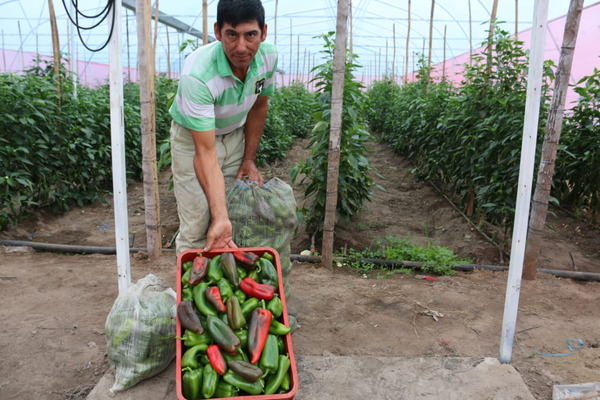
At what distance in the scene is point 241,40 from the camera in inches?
89.9

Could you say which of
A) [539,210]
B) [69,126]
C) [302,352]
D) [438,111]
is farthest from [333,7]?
[302,352]

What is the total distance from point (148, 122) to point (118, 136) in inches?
63.3

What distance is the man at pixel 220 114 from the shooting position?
90.5 inches

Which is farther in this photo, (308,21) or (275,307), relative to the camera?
(308,21)

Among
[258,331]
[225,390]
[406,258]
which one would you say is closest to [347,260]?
[406,258]

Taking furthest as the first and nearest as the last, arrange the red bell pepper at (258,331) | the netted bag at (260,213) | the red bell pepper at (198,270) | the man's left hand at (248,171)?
the man's left hand at (248,171) → the netted bag at (260,213) → the red bell pepper at (198,270) → the red bell pepper at (258,331)

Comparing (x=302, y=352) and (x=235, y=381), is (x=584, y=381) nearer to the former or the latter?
(x=302, y=352)

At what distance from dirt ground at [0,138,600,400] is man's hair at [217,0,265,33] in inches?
76.3

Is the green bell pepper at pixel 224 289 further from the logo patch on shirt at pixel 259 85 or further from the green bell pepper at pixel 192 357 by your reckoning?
the logo patch on shirt at pixel 259 85

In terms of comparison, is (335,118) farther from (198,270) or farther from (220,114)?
(198,270)

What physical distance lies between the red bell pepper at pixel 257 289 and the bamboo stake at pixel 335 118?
193 centimetres

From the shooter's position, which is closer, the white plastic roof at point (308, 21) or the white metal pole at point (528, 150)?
the white metal pole at point (528, 150)

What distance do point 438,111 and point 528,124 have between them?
16.5 ft

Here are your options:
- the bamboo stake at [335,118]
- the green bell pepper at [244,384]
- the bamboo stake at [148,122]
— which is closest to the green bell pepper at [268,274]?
the green bell pepper at [244,384]
